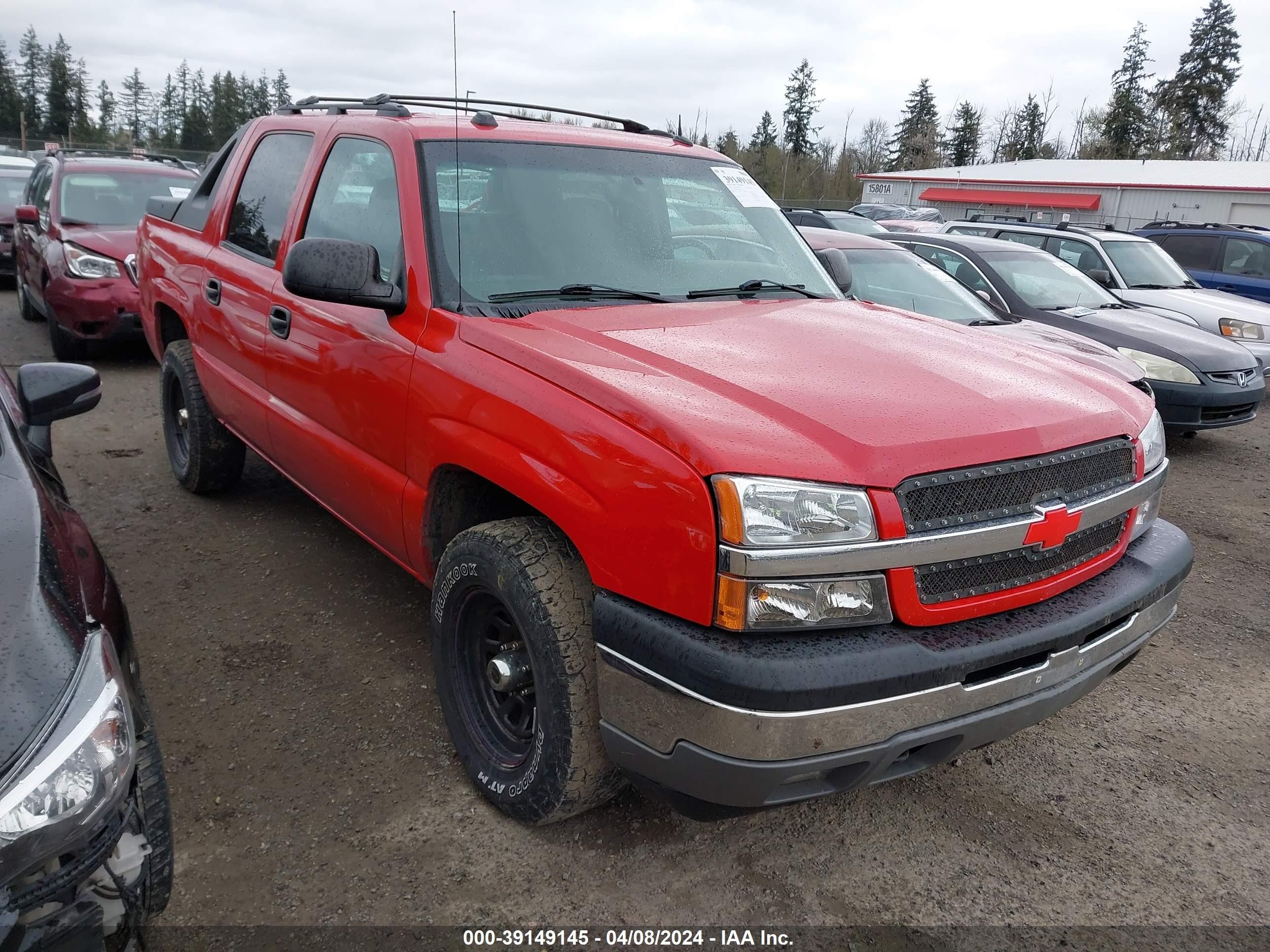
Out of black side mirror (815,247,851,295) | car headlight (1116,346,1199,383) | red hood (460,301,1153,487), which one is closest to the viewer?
red hood (460,301,1153,487)

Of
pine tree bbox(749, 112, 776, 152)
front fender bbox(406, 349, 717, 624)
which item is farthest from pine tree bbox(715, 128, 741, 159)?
front fender bbox(406, 349, 717, 624)

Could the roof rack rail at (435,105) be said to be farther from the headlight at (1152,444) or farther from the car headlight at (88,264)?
the car headlight at (88,264)

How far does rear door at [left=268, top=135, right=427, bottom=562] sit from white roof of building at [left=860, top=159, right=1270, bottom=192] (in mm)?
34592

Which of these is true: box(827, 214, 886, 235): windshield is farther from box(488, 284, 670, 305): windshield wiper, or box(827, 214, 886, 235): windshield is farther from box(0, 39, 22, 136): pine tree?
box(0, 39, 22, 136): pine tree

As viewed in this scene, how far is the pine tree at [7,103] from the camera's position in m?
63.8

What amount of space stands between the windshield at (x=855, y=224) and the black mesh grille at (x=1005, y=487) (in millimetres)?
13817

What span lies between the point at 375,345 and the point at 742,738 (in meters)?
1.74

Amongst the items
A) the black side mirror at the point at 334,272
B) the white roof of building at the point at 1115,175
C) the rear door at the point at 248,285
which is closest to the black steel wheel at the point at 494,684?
the black side mirror at the point at 334,272

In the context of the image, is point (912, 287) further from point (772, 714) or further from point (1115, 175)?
point (1115, 175)

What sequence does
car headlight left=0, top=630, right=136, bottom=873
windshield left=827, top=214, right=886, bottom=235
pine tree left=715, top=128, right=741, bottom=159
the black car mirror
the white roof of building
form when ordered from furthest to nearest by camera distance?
pine tree left=715, top=128, right=741, bottom=159
the white roof of building
windshield left=827, top=214, right=886, bottom=235
the black car mirror
car headlight left=0, top=630, right=136, bottom=873

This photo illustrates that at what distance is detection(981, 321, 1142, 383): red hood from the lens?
493 cm

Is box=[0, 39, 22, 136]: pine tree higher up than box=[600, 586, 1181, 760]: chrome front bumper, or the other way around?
box=[0, 39, 22, 136]: pine tree

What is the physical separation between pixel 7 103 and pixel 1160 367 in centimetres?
7970

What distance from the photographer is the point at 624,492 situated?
80.7 inches
